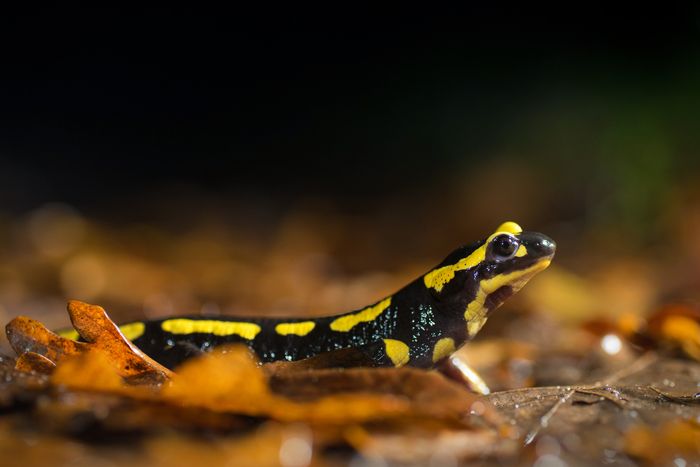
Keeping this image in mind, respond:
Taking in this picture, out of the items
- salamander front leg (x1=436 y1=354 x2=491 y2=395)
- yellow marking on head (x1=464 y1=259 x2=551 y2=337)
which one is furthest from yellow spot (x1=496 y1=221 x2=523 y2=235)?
salamander front leg (x1=436 y1=354 x2=491 y2=395)

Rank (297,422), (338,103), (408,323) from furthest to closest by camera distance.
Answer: (338,103)
(408,323)
(297,422)

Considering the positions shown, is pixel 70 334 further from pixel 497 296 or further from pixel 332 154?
pixel 332 154

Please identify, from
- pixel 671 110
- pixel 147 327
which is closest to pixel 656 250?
pixel 671 110

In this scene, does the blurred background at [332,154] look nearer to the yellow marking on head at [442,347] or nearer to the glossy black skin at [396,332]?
the glossy black skin at [396,332]

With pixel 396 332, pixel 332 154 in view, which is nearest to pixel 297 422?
pixel 396 332

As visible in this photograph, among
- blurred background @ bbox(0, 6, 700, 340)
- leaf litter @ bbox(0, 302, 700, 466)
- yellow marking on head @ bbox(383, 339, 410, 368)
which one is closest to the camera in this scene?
leaf litter @ bbox(0, 302, 700, 466)

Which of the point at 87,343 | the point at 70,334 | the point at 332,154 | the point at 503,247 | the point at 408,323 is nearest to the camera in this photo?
the point at 87,343

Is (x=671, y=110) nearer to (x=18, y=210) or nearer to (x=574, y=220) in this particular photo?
(x=574, y=220)

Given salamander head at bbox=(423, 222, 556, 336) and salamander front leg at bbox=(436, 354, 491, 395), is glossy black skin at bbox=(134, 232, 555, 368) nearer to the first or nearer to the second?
salamander head at bbox=(423, 222, 556, 336)
